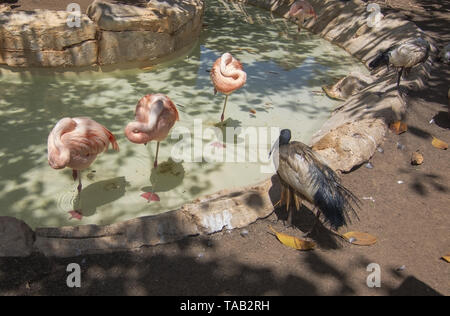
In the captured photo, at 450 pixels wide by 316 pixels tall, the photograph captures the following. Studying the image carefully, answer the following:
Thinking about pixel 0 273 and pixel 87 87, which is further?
pixel 87 87

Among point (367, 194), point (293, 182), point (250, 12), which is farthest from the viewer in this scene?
point (250, 12)

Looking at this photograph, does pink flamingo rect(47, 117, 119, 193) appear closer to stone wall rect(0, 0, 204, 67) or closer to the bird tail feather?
the bird tail feather

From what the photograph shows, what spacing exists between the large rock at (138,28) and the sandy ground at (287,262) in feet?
14.4

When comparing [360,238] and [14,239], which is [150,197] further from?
[360,238]

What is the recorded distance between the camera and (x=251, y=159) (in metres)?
5.11

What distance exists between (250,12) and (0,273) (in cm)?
979

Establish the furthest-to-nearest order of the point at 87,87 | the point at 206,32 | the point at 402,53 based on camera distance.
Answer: the point at 206,32, the point at 87,87, the point at 402,53

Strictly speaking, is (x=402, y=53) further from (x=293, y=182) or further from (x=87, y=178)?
(x=87, y=178)

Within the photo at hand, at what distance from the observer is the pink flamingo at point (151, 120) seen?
4098 millimetres

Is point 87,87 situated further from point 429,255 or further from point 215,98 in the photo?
point 429,255

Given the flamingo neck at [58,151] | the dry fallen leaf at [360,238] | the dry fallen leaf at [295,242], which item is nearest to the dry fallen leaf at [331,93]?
the dry fallen leaf at [360,238]

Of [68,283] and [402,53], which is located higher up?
[402,53]

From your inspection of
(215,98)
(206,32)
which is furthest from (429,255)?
(206,32)

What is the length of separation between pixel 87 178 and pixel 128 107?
1.75m
